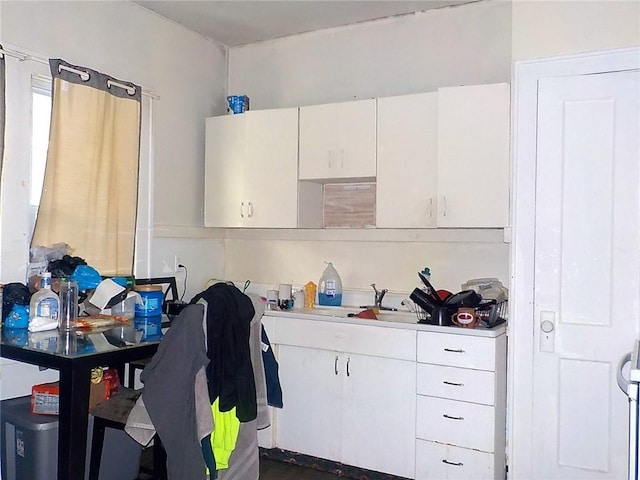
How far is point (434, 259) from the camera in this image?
3449 mm

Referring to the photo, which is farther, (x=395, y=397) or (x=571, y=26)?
(x=395, y=397)

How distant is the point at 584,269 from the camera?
2.55 meters

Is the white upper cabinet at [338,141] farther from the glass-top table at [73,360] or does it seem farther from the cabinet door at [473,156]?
the glass-top table at [73,360]

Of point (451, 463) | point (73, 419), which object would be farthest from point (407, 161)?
point (73, 419)

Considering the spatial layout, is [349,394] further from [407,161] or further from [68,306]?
[68,306]

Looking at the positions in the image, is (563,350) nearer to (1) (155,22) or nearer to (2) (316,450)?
(2) (316,450)

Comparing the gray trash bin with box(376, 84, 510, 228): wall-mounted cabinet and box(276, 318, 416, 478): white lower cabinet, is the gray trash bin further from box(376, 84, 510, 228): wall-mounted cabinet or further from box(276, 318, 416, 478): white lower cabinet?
box(376, 84, 510, 228): wall-mounted cabinet

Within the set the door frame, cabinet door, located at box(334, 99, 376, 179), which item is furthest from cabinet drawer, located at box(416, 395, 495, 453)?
cabinet door, located at box(334, 99, 376, 179)

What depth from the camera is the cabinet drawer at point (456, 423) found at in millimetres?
2729

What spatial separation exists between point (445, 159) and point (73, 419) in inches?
86.5

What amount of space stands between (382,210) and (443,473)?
1.46 meters

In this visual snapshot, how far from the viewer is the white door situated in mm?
2477

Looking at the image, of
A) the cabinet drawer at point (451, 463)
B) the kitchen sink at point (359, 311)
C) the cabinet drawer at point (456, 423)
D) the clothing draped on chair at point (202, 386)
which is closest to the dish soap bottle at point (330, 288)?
the kitchen sink at point (359, 311)

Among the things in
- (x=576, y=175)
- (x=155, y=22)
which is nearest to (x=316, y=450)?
(x=576, y=175)
